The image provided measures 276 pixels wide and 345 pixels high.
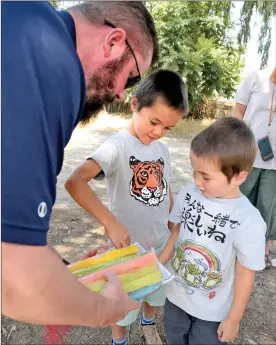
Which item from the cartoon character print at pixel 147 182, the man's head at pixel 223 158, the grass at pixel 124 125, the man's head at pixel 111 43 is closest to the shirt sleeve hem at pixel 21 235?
the man's head at pixel 111 43

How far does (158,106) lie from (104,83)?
0.65 metres

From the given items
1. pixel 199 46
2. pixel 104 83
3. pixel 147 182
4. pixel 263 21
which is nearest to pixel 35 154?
pixel 104 83

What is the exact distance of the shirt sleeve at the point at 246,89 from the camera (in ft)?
9.09

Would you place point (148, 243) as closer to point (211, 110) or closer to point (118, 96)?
point (118, 96)

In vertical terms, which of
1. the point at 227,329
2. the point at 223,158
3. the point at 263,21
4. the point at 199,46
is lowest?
the point at 199,46

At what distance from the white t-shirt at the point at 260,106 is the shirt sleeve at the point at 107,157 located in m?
1.37

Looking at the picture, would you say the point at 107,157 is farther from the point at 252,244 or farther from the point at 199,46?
the point at 199,46

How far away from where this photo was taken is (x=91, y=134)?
31.9 feet

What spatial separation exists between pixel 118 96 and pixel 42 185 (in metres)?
0.63

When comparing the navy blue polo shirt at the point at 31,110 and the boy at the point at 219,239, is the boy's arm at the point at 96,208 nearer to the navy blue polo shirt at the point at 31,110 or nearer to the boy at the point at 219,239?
the boy at the point at 219,239

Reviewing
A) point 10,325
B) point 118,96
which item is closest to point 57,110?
point 118,96

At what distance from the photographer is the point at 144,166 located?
1.93 meters

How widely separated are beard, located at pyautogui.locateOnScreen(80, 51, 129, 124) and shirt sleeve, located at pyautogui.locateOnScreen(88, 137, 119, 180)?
438mm

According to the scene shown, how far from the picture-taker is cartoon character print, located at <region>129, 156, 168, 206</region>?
190cm
